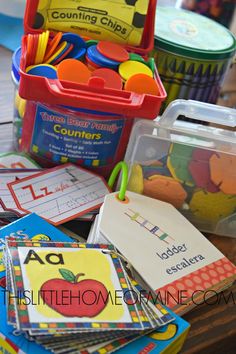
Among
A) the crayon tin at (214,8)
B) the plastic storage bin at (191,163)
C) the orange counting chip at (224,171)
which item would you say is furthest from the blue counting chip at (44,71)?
the crayon tin at (214,8)

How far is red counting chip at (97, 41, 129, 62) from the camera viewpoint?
25.7 inches

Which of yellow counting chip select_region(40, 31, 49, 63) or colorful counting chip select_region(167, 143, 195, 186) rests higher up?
yellow counting chip select_region(40, 31, 49, 63)

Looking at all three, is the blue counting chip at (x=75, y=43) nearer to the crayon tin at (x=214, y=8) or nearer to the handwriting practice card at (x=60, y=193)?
the handwriting practice card at (x=60, y=193)

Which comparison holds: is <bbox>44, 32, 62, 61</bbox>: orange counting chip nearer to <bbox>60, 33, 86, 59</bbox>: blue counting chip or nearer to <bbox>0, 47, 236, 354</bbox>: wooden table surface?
<bbox>60, 33, 86, 59</bbox>: blue counting chip

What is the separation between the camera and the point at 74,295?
449 millimetres

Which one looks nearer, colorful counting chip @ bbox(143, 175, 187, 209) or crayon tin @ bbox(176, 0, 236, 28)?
colorful counting chip @ bbox(143, 175, 187, 209)

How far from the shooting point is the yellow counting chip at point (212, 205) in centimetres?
62

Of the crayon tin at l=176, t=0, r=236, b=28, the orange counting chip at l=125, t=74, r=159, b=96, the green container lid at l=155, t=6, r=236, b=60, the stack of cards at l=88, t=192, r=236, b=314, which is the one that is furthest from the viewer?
the crayon tin at l=176, t=0, r=236, b=28

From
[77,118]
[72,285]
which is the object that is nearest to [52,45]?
[77,118]

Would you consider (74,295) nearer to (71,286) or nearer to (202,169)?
(71,286)

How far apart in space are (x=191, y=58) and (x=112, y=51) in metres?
0.14

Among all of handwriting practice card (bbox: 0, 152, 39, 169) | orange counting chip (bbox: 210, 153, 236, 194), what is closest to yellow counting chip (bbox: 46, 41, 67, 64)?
handwriting practice card (bbox: 0, 152, 39, 169)

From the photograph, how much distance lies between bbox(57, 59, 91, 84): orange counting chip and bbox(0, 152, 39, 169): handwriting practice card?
130 millimetres

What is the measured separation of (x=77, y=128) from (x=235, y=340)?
0.31 metres
